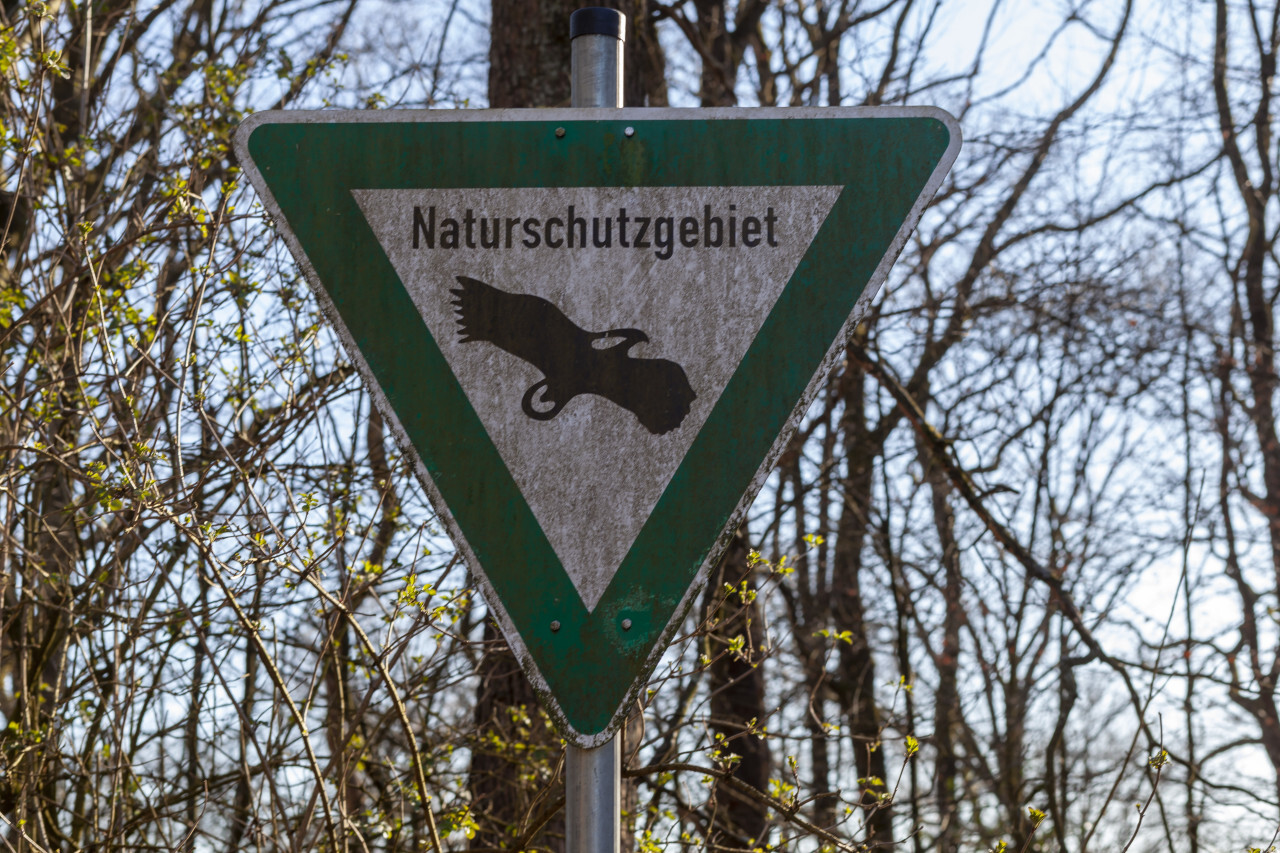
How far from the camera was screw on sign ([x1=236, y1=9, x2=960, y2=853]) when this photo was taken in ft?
4.15

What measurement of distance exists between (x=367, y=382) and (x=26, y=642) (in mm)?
2713

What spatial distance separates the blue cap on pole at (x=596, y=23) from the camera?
143 centimetres

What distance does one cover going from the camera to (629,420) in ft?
4.25

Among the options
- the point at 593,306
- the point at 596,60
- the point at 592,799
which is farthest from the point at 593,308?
the point at 592,799

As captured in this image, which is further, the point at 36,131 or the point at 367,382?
the point at 36,131

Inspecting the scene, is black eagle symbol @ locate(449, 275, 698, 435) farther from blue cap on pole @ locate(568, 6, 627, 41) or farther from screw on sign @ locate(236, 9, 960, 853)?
blue cap on pole @ locate(568, 6, 627, 41)

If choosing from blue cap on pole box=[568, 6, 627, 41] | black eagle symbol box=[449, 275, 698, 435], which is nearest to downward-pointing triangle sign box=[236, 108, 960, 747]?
black eagle symbol box=[449, 275, 698, 435]

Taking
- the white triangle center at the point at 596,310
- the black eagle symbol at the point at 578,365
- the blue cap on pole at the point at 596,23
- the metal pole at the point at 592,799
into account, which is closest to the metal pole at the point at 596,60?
the blue cap on pole at the point at 596,23

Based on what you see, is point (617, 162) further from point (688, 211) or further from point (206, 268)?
point (206, 268)

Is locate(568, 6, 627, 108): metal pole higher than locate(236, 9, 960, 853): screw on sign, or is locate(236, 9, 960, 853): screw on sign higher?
locate(568, 6, 627, 108): metal pole

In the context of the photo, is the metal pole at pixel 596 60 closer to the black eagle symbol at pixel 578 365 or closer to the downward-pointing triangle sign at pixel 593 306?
the downward-pointing triangle sign at pixel 593 306

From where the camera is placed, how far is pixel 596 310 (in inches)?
51.9

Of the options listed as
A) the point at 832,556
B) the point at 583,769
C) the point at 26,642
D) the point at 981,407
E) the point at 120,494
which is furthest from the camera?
the point at 832,556

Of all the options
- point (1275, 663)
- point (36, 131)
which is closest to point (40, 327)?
point (36, 131)
